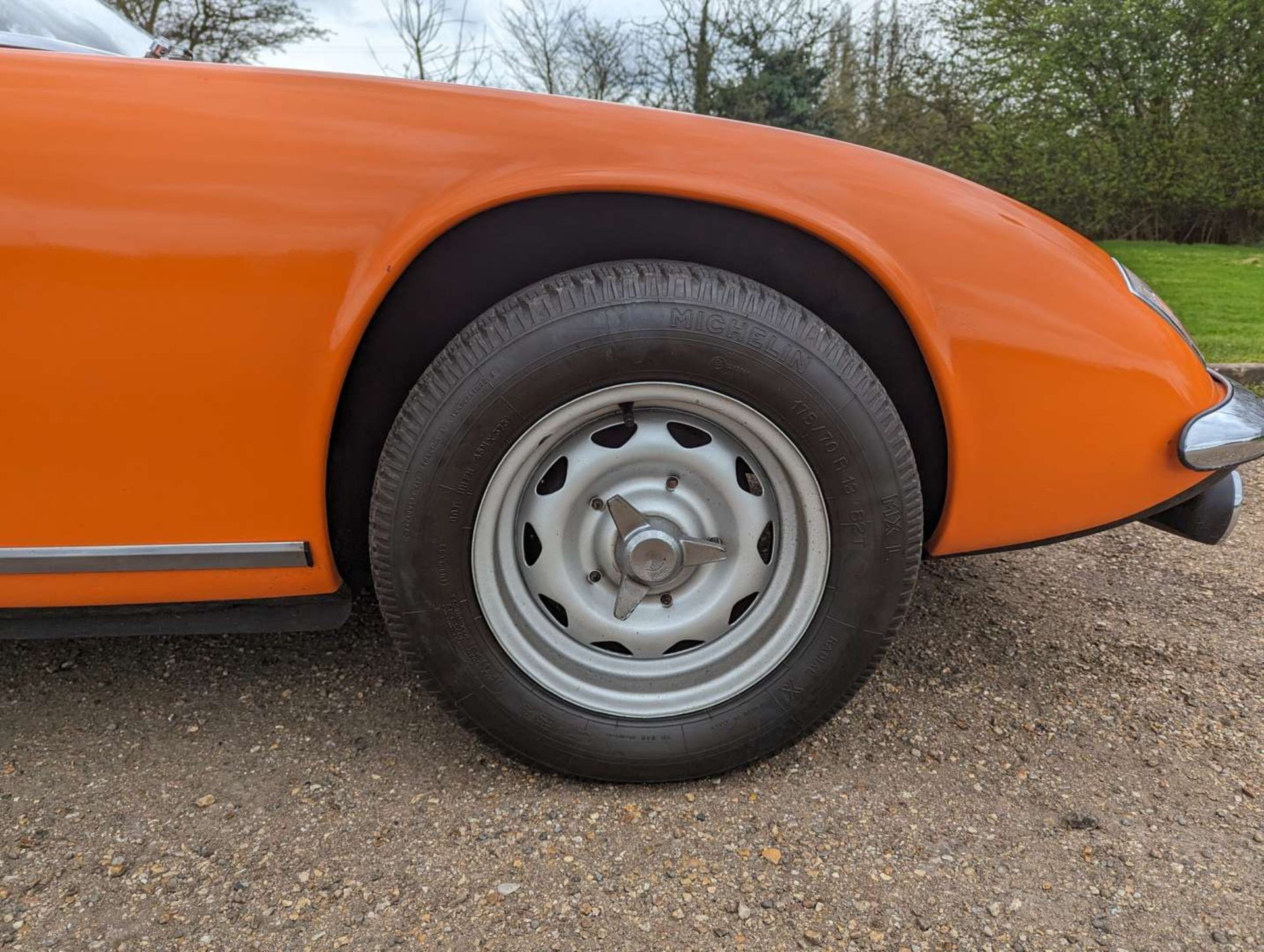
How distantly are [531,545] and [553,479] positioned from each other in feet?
0.47

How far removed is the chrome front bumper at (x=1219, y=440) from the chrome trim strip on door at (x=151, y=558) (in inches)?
65.5

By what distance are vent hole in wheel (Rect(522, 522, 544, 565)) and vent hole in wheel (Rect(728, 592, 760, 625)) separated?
405mm

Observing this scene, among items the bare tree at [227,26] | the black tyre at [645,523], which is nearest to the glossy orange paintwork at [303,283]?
the black tyre at [645,523]

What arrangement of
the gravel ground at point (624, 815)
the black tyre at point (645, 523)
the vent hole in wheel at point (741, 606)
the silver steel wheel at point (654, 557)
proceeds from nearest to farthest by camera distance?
the gravel ground at point (624, 815) < the black tyre at point (645, 523) < the silver steel wheel at point (654, 557) < the vent hole in wheel at point (741, 606)

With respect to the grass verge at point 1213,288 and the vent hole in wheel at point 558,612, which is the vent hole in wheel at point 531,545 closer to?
the vent hole in wheel at point 558,612

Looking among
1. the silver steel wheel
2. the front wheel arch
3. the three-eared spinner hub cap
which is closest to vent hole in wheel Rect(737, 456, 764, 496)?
the silver steel wheel

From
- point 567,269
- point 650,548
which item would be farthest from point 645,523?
point 567,269

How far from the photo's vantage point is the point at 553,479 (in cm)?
158

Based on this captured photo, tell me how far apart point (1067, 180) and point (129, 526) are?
13.8m

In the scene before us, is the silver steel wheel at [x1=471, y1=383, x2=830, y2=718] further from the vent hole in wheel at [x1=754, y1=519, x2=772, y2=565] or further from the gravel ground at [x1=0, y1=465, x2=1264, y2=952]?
the gravel ground at [x1=0, y1=465, x2=1264, y2=952]

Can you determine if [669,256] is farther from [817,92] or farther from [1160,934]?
[817,92]

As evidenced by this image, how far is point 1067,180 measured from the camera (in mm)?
12195

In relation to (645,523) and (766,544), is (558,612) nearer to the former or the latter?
(645,523)

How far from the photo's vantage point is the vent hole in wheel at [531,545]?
1596 mm
